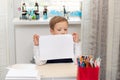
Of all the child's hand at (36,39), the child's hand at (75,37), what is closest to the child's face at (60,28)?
the child's hand at (75,37)

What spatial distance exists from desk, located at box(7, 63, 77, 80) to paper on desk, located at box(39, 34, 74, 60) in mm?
59

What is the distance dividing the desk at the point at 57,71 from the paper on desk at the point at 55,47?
0.06 m

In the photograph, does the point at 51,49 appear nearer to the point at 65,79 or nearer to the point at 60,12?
the point at 65,79

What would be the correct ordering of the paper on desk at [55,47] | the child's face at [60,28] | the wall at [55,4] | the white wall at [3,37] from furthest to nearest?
the wall at [55,4]
the white wall at [3,37]
the child's face at [60,28]
the paper on desk at [55,47]

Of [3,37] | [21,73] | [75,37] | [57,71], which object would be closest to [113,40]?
[75,37]

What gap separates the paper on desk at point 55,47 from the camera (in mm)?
1564

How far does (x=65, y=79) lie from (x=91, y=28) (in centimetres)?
90

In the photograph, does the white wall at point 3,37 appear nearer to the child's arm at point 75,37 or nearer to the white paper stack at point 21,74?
the child's arm at point 75,37

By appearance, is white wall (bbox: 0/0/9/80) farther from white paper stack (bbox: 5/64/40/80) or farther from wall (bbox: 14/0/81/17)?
white paper stack (bbox: 5/64/40/80)

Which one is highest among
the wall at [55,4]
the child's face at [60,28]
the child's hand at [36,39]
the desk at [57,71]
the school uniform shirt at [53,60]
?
the wall at [55,4]

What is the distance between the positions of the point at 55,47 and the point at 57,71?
0.66 feet

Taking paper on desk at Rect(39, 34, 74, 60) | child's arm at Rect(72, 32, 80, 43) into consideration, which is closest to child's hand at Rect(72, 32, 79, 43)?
child's arm at Rect(72, 32, 80, 43)

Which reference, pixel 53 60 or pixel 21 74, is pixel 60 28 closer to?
pixel 53 60

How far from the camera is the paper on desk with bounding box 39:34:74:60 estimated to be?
5.13 feet
